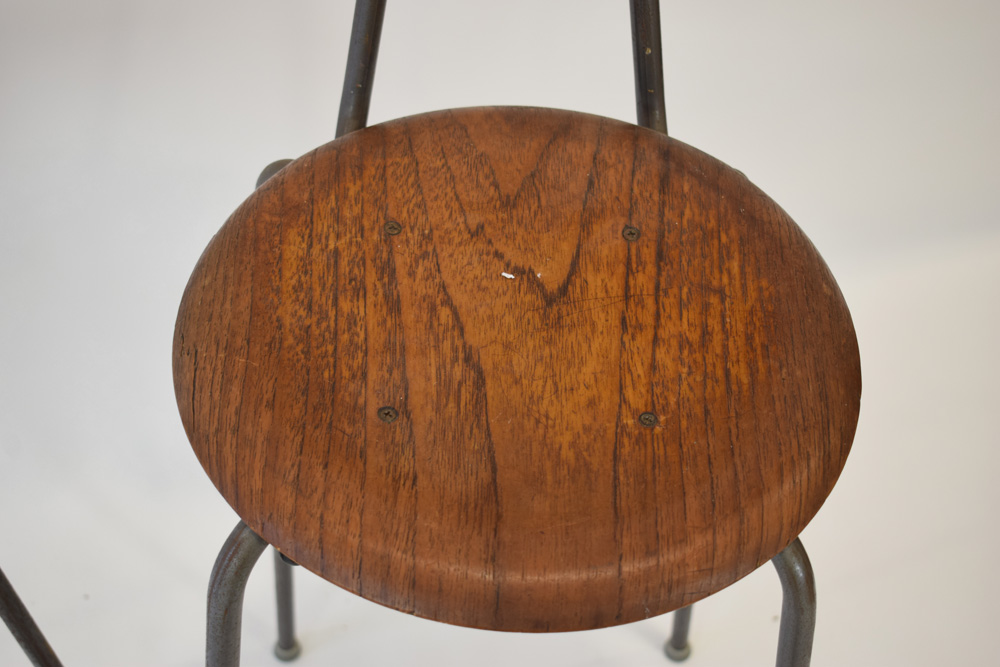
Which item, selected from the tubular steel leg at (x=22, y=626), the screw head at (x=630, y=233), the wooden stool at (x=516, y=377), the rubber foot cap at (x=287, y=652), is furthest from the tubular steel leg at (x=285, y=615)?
the screw head at (x=630, y=233)

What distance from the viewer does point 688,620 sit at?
49.1 inches

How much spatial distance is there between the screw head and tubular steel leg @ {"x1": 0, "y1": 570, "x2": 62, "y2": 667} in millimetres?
494

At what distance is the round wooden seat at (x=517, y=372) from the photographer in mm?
625

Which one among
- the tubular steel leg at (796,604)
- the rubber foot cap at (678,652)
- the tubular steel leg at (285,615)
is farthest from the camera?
the rubber foot cap at (678,652)

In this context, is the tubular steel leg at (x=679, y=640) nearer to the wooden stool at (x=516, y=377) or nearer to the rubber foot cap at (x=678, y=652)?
the rubber foot cap at (x=678, y=652)

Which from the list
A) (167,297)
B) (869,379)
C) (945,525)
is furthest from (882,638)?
(167,297)

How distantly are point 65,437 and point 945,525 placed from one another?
1.14 meters

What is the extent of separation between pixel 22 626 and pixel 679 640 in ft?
2.50

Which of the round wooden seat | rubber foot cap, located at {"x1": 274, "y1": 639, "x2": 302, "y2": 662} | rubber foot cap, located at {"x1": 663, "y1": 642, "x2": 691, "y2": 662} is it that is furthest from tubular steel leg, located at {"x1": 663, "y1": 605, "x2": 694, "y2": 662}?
the round wooden seat

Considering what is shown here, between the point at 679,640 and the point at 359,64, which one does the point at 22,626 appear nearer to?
the point at 359,64

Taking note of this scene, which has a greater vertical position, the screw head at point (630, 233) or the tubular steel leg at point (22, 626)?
the screw head at point (630, 233)

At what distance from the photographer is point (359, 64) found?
897 millimetres

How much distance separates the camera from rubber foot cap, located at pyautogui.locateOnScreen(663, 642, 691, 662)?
4.19 ft

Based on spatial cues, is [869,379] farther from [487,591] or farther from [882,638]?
[487,591]
